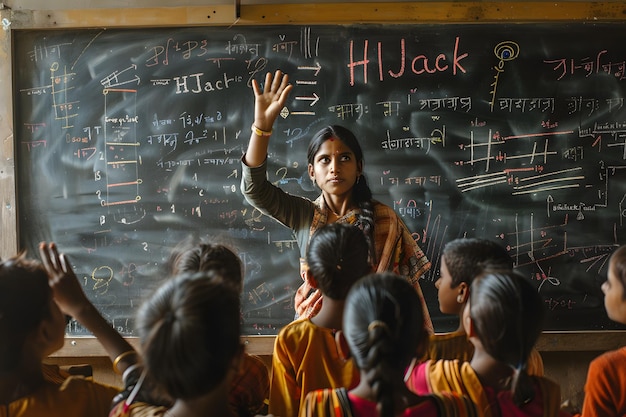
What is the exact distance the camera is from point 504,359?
1428 mm

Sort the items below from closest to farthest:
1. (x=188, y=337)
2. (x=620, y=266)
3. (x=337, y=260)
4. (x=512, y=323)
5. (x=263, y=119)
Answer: (x=188, y=337), (x=512, y=323), (x=620, y=266), (x=337, y=260), (x=263, y=119)

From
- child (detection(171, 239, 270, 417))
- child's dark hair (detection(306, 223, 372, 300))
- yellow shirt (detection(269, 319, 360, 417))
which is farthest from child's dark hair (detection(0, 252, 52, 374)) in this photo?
child's dark hair (detection(306, 223, 372, 300))

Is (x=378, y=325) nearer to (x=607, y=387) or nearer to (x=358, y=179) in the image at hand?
(x=607, y=387)

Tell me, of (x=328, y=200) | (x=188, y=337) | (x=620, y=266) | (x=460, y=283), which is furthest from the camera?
(x=328, y=200)

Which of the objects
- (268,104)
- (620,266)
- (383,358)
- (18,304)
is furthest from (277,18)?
(383,358)

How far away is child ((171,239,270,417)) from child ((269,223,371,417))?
6 cm

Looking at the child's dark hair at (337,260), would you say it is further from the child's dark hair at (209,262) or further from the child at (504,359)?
the child at (504,359)

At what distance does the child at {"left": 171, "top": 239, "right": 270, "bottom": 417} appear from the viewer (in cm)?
159

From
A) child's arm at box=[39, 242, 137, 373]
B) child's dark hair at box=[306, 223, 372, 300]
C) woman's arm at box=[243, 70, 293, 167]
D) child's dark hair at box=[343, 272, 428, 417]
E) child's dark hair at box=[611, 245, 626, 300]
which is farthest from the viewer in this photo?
woman's arm at box=[243, 70, 293, 167]

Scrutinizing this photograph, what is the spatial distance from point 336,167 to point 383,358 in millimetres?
1291

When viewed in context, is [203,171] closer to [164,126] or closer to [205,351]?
[164,126]

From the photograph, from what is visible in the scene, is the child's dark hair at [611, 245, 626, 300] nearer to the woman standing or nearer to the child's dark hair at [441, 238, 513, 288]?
the child's dark hair at [441, 238, 513, 288]

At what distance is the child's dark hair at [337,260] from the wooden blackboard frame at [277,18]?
173cm

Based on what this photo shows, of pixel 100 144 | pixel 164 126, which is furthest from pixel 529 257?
pixel 100 144
